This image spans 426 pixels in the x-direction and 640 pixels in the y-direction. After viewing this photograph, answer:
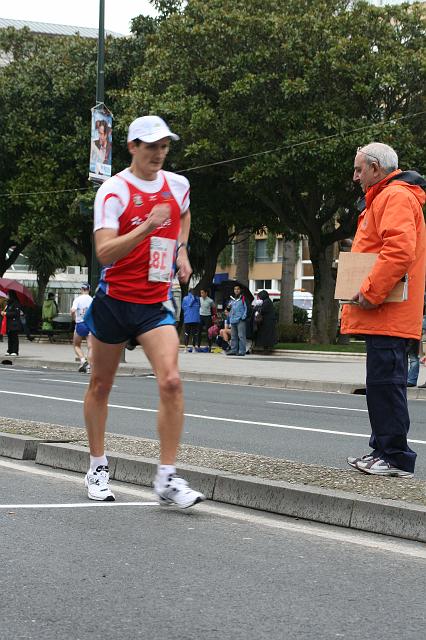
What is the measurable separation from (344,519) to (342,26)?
28150 mm

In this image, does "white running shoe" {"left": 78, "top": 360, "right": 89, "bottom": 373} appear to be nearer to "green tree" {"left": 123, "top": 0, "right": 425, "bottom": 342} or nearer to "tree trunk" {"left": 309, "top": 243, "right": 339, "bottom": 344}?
"green tree" {"left": 123, "top": 0, "right": 425, "bottom": 342}

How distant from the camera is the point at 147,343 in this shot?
20.5 ft

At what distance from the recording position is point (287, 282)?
43.5 m

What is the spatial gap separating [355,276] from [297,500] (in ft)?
4.50

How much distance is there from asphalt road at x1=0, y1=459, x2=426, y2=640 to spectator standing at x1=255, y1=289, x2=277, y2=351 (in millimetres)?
23533

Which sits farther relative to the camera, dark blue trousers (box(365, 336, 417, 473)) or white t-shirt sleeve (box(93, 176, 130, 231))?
dark blue trousers (box(365, 336, 417, 473))

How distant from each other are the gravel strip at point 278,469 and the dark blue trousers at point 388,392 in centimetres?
21

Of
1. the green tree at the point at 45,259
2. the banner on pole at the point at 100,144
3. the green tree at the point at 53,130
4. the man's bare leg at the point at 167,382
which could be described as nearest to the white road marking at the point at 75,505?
the man's bare leg at the point at 167,382

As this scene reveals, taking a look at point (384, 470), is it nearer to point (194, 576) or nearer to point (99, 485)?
point (99, 485)

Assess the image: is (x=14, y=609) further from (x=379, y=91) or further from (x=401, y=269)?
(x=379, y=91)

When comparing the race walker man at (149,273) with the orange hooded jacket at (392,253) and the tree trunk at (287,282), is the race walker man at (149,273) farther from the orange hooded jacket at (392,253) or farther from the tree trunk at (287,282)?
the tree trunk at (287,282)

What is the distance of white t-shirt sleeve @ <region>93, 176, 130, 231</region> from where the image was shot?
242 inches

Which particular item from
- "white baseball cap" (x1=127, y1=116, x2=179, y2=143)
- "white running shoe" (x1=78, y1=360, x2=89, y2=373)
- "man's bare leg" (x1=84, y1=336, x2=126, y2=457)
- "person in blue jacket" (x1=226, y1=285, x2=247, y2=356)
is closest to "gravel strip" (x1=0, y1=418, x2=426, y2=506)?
"man's bare leg" (x1=84, y1=336, x2=126, y2=457)

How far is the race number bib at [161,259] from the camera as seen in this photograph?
618cm
